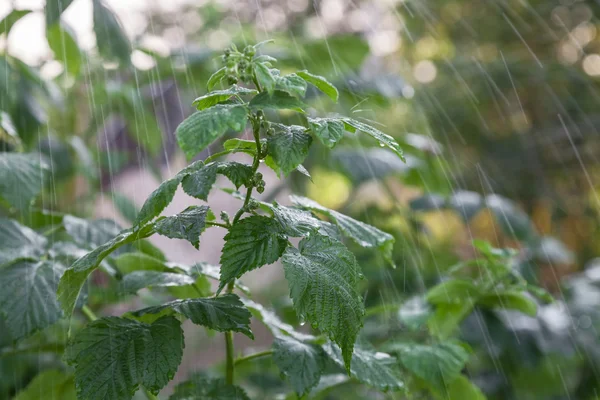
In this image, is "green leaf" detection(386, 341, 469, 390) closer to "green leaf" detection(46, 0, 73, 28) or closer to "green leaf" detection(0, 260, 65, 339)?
"green leaf" detection(0, 260, 65, 339)

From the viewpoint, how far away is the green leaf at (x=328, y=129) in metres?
0.61

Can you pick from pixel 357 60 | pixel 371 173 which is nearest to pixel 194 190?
pixel 371 173

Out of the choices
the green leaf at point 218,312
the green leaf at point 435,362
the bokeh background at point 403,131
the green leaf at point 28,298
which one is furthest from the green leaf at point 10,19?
the green leaf at point 435,362

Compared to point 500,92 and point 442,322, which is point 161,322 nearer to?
point 442,322

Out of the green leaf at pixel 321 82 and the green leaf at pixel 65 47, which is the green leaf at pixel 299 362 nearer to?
the green leaf at pixel 321 82

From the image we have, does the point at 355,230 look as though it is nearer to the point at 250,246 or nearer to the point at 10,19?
the point at 250,246

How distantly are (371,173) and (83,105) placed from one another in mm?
909

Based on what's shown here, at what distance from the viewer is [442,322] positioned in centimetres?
114

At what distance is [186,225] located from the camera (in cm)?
65

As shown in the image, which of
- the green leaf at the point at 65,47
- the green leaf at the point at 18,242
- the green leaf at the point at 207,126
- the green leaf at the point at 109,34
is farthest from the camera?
the green leaf at the point at 65,47

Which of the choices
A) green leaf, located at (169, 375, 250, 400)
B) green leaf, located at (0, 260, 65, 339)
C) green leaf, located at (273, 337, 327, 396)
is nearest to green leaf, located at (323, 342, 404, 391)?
green leaf, located at (273, 337, 327, 396)

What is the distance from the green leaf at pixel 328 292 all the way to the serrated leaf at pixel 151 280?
188 millimetres

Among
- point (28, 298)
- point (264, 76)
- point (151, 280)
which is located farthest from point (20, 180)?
point (264, 76)

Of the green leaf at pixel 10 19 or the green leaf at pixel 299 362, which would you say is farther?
the green leaf at pixel 10 19
